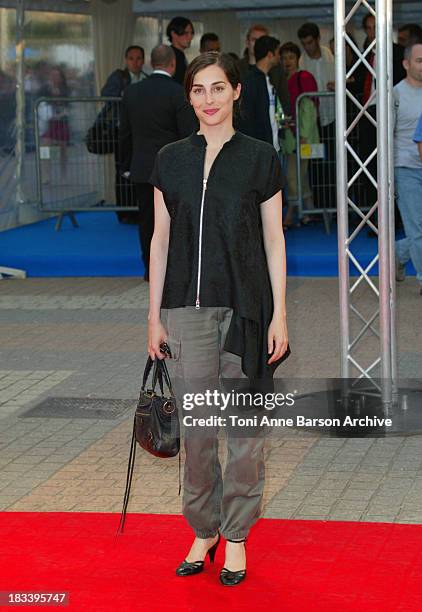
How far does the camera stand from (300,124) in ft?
46.7

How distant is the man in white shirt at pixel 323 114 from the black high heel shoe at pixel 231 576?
9.72 meters

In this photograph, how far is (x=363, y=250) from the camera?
42.1ft

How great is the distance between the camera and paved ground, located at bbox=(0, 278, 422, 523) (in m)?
5.80

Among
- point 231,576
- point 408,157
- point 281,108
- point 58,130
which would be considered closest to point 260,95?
point 281,108

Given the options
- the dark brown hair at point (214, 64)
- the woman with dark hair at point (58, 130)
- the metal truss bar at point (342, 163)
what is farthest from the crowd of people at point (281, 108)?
the dark brown hair at point (214, 64)

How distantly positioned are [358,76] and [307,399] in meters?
7.43

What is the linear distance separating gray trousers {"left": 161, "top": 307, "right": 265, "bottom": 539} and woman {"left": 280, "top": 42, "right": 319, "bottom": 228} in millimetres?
9589

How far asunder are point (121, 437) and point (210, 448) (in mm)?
2276

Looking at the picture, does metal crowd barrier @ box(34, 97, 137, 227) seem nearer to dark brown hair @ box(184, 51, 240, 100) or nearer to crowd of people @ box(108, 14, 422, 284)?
crowd of people @ box(108, 14, 422, 284)

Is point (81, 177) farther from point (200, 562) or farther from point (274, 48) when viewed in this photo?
point (200, 562)

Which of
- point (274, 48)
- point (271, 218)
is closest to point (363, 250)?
point (274, 48)

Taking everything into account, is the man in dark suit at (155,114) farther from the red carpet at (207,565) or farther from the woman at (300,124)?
the red carpet at (207,565)

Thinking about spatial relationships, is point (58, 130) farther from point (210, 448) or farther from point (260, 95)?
point (210, 448)

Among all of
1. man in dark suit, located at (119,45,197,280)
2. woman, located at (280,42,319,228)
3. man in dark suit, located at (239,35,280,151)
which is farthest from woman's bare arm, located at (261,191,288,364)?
woman, located at (280,42,319,228)
